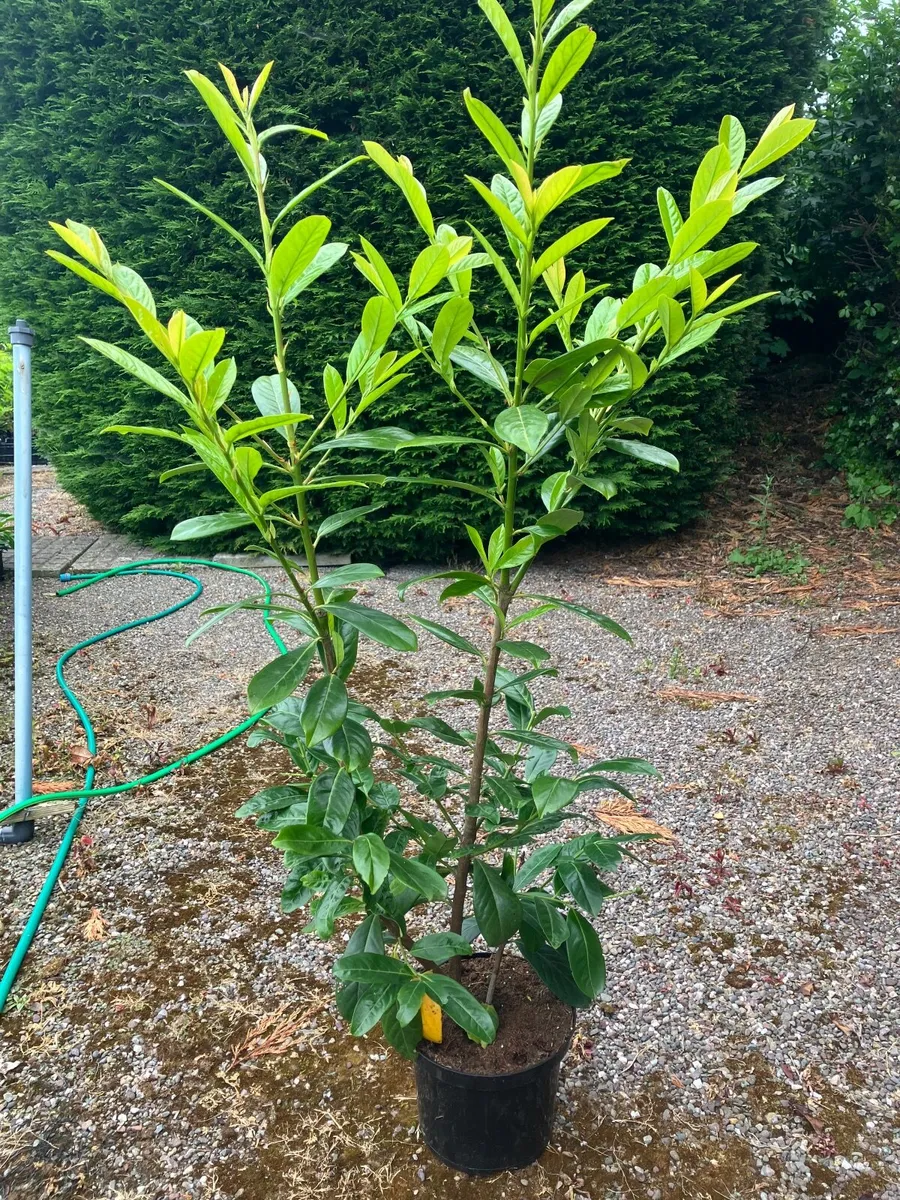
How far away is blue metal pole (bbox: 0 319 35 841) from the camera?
202cm

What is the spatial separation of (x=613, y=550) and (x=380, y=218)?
8.40ft

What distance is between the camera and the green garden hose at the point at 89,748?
1.93m

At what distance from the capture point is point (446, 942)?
121cm

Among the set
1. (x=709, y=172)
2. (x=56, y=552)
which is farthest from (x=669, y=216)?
(x=56, y=552)

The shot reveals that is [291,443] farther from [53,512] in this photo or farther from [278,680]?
[53,512]

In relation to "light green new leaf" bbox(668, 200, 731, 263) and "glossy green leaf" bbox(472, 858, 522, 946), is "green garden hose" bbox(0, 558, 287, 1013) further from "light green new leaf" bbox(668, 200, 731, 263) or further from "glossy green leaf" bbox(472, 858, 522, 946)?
"light green new leaf" bbox(668, 200, 731, 263)

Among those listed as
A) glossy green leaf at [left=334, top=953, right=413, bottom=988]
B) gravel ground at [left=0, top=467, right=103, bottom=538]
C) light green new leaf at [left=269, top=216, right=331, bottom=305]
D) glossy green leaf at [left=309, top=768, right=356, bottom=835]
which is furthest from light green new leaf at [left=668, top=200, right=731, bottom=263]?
gravel ground at [left=0, top=467, right=103, bottom=538]

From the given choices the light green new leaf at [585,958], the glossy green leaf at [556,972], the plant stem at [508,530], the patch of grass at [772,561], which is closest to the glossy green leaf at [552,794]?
the plant stem at [508,530]

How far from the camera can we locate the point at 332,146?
184 inches

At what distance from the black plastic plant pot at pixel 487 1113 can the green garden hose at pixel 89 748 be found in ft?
2.41

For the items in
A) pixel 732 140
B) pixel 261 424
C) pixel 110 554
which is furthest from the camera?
pixel 110 554

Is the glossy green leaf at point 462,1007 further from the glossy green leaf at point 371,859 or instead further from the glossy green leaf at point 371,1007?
the glossy green leaf at point 371,859

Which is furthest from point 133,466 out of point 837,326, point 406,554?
point 837,326

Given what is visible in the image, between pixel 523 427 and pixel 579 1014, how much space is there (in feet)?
4.77
